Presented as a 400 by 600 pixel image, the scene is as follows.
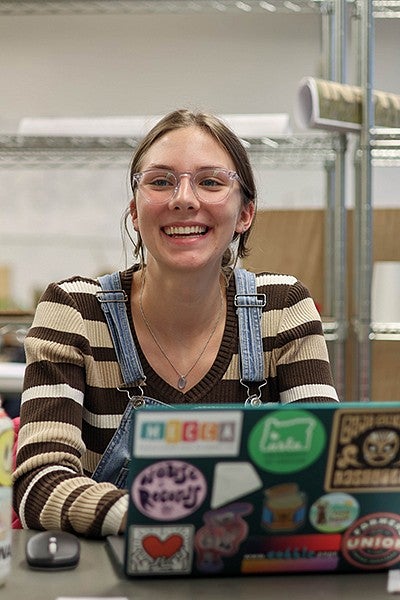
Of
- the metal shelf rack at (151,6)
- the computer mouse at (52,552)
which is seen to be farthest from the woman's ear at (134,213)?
the metal shelf rack at (151,6)

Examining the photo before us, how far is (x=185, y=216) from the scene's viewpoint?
1559 mm

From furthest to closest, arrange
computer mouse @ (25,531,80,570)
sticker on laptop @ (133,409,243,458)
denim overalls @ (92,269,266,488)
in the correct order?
denim overalls @ (92,269,266,488), computer mouse @ (25,531,80,570), sticker on laptop @ (133,409,243,458)

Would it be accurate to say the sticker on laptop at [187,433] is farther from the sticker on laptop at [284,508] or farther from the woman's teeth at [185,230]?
the woman's teeth at [185,230]

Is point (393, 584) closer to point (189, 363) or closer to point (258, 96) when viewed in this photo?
point (189, 363)

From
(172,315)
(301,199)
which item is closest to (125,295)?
(172,315)

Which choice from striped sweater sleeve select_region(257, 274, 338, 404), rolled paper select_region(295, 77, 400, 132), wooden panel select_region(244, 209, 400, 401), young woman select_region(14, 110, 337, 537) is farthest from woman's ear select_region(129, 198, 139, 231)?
wooden panel select_region(244, 209, 400, 401)

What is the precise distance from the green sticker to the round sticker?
0.15 feet

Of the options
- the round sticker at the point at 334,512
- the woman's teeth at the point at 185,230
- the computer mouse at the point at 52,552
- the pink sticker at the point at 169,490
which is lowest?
the computer mouse at the point at 52,552

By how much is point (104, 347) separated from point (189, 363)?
0.14m

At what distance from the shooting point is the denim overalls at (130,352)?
1.50 meters

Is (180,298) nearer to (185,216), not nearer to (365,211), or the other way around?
(185,216)

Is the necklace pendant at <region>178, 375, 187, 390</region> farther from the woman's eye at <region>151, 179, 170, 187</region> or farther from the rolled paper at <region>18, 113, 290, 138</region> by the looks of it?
the rolled paper at <region>18, 113, 290, 138</region>

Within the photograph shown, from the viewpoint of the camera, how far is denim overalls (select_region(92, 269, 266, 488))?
150cm

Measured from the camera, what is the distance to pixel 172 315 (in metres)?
1.63
